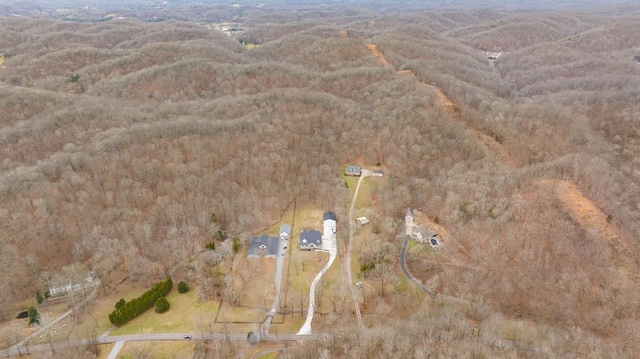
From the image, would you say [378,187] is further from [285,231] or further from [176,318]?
[176,318]

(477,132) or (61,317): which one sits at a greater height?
(477,132)

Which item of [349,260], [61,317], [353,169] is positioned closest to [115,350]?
[61,317]

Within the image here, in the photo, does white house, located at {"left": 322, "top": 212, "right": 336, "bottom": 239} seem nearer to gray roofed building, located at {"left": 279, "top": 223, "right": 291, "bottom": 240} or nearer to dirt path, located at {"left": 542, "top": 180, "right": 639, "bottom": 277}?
gray roofed building, located at {"left": 279, "top": 223, "right": 291, "bottom": 240}

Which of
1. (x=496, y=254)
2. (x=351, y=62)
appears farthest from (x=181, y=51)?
(x=496, y=254)

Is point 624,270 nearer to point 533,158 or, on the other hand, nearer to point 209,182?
point 533,158

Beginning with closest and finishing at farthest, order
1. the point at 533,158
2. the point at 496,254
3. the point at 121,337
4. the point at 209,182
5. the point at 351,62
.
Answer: the point at 121,337 < the point at 496,254 < the point at 209,182 < the point at 533,158 < the point at 351,62

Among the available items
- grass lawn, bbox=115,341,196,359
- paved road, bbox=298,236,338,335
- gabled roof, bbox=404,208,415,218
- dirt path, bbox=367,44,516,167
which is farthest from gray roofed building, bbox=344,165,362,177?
grass lawn, bbox=115,341,196,359
